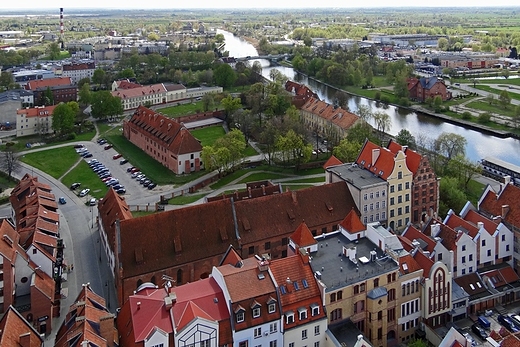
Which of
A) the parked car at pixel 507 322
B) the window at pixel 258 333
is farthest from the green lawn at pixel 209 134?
the window at pixel 258 333

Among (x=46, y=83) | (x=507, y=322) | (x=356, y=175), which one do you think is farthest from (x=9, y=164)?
(x=46, y=83)

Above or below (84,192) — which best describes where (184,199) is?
below

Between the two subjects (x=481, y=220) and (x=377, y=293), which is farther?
(x=481, y=220)

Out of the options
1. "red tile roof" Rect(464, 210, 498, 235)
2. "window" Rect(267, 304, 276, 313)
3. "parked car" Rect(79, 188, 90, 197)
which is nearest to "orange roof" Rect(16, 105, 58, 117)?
"parked car" Rect(79, 188, 90, 197)

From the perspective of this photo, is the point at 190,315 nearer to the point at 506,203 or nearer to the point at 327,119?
the point at 506,203

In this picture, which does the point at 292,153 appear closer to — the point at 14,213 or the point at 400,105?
the point at 14,213

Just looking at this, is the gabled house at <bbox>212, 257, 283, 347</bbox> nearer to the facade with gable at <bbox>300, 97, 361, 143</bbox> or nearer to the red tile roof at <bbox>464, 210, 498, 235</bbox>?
the red tile roof at <bbox>464, 210, 498, 235</bbox>
